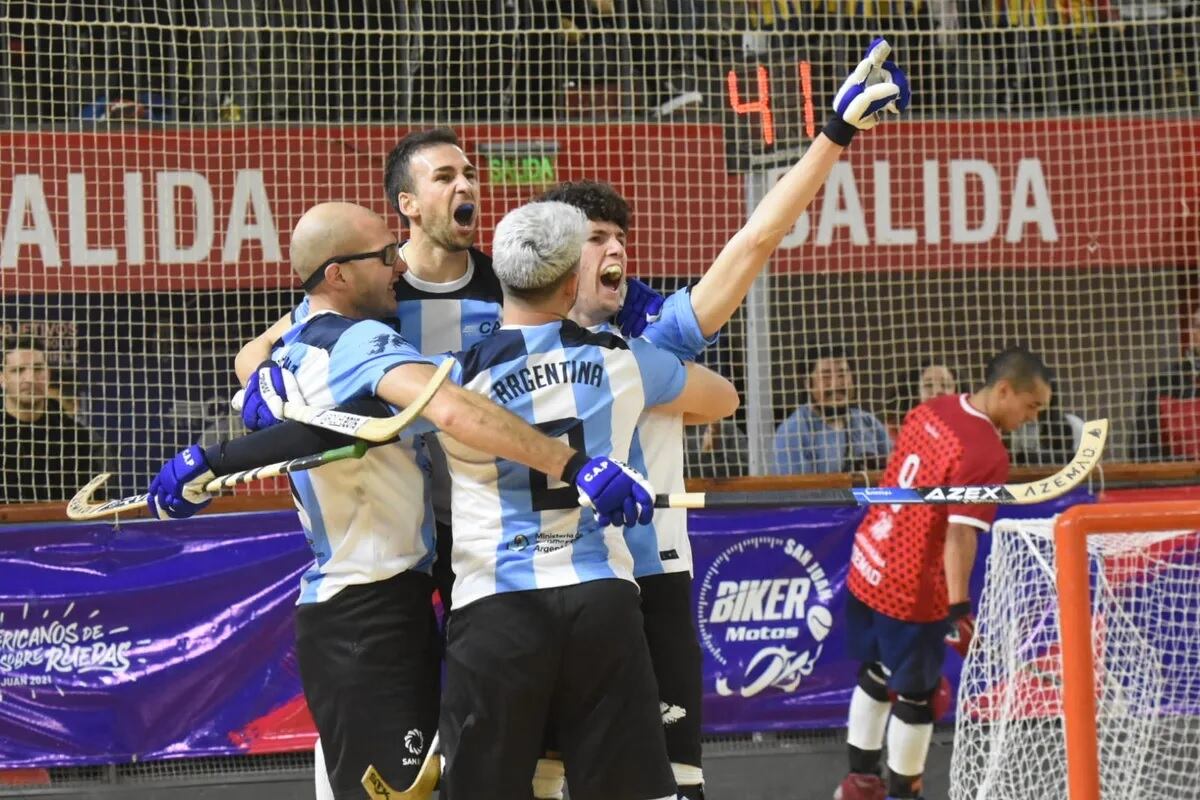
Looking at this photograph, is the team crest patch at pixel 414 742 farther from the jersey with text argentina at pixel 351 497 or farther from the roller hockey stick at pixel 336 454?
the roller hockey stick at pixel 336 454

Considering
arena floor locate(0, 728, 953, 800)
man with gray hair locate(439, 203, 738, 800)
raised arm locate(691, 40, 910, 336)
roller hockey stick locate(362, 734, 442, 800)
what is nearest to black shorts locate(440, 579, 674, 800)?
man with gray hair locate(439, 203, 738, 800)

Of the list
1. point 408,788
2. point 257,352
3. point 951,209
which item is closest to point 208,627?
point 257,352

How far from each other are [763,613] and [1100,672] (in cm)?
142

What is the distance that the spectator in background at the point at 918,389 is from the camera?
7.62m

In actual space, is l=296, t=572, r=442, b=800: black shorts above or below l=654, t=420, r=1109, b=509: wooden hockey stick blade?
below

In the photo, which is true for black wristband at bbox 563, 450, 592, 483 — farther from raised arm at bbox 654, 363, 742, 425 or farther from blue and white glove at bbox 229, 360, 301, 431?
blue and white glove at bbox 229, 360, 301, 431

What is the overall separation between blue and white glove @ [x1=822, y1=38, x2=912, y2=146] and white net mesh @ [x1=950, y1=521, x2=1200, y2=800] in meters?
2.37

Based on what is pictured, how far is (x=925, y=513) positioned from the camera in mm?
6254

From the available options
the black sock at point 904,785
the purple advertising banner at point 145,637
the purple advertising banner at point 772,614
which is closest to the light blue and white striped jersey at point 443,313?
the purple advertising banner at point 145,637

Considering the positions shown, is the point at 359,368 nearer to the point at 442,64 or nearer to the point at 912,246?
the point at 442,64

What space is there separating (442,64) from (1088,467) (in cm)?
510

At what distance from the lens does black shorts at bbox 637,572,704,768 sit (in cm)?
395

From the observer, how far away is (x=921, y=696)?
628 cm

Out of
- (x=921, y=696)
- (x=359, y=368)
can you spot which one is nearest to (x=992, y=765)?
(x=921, y=696)
